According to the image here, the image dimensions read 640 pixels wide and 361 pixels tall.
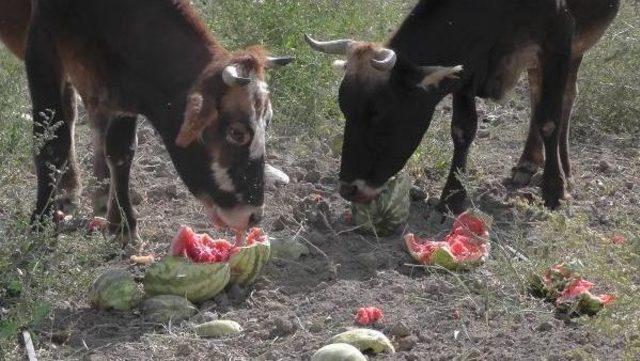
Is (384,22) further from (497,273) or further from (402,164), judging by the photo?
(497,273)

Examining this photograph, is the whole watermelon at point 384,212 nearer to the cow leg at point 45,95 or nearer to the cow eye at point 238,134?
the cow eye at point 238,134

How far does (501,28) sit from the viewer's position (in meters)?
8.30

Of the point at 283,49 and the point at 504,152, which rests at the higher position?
the point at 283,49

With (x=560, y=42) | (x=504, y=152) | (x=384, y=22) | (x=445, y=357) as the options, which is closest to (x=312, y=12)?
(x=384, y=22)

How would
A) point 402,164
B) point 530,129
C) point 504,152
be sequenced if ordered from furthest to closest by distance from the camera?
point 504,152, point 530,129, point 402,164

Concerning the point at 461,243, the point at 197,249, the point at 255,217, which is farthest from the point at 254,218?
the point at 461,243

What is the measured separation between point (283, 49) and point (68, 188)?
2.52 metres

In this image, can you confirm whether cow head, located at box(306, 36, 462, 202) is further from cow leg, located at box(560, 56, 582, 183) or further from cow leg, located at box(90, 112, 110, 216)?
cow leg, located at box(560, 56, 582, 183)

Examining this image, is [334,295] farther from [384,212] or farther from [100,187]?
[100,187]

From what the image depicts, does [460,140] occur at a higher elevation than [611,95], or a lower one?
higher

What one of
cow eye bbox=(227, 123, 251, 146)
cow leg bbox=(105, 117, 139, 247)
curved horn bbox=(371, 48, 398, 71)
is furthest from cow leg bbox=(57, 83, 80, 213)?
curved horn bbox=(371, 48, 398, 71)

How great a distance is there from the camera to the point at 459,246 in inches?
285

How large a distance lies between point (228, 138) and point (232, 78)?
373mm

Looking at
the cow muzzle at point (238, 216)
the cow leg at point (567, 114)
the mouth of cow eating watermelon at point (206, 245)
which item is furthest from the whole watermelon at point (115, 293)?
the cow leg at point (567, 114)
